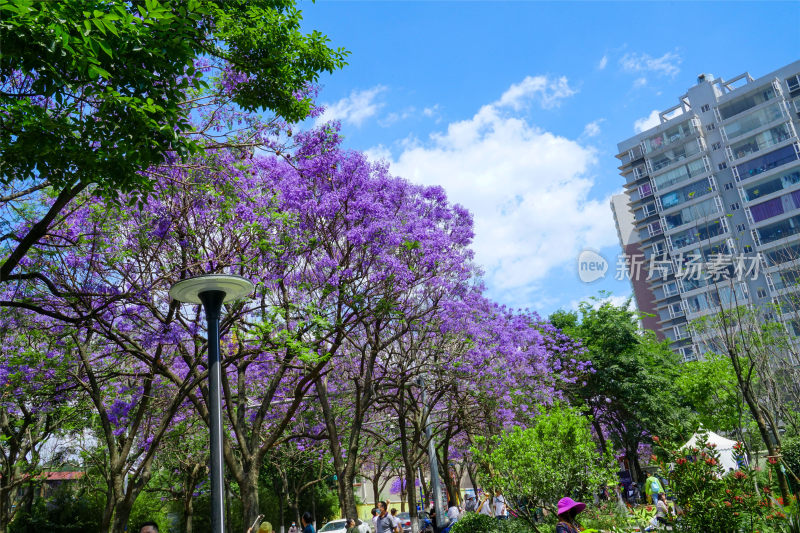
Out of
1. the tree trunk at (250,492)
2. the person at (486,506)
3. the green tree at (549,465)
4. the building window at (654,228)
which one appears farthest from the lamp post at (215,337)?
the building window at (654,228)

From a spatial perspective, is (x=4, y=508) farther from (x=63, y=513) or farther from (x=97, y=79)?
(x=97, y=79)

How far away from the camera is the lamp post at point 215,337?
645 centimetres

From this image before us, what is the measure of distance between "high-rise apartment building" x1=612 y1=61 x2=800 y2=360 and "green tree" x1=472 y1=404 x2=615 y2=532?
43.3 m

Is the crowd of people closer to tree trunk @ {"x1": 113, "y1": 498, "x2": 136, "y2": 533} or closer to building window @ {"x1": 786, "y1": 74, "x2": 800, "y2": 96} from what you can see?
tree trunk @ {"x1": 113, "y1": 498, "x2": 136, "y2": 533}

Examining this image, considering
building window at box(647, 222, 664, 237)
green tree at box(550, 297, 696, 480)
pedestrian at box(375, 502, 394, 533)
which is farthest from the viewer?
building window at box(647, 222, 664, 237)

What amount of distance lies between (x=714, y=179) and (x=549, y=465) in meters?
57.3

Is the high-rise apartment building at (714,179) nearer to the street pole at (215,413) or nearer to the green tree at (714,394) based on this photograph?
the green tree at (714,394)

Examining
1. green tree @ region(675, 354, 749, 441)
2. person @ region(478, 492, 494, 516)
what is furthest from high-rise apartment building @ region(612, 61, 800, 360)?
person @ region(478, 492, 494, 516)

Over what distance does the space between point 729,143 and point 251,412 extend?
182ft

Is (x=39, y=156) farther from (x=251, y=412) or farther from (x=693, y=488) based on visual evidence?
(x=251, y=412)

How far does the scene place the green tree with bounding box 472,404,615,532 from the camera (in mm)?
10703

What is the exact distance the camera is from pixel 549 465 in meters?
10.8

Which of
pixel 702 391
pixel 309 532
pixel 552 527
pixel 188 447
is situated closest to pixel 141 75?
pixel 552 527

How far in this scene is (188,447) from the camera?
852 inches
